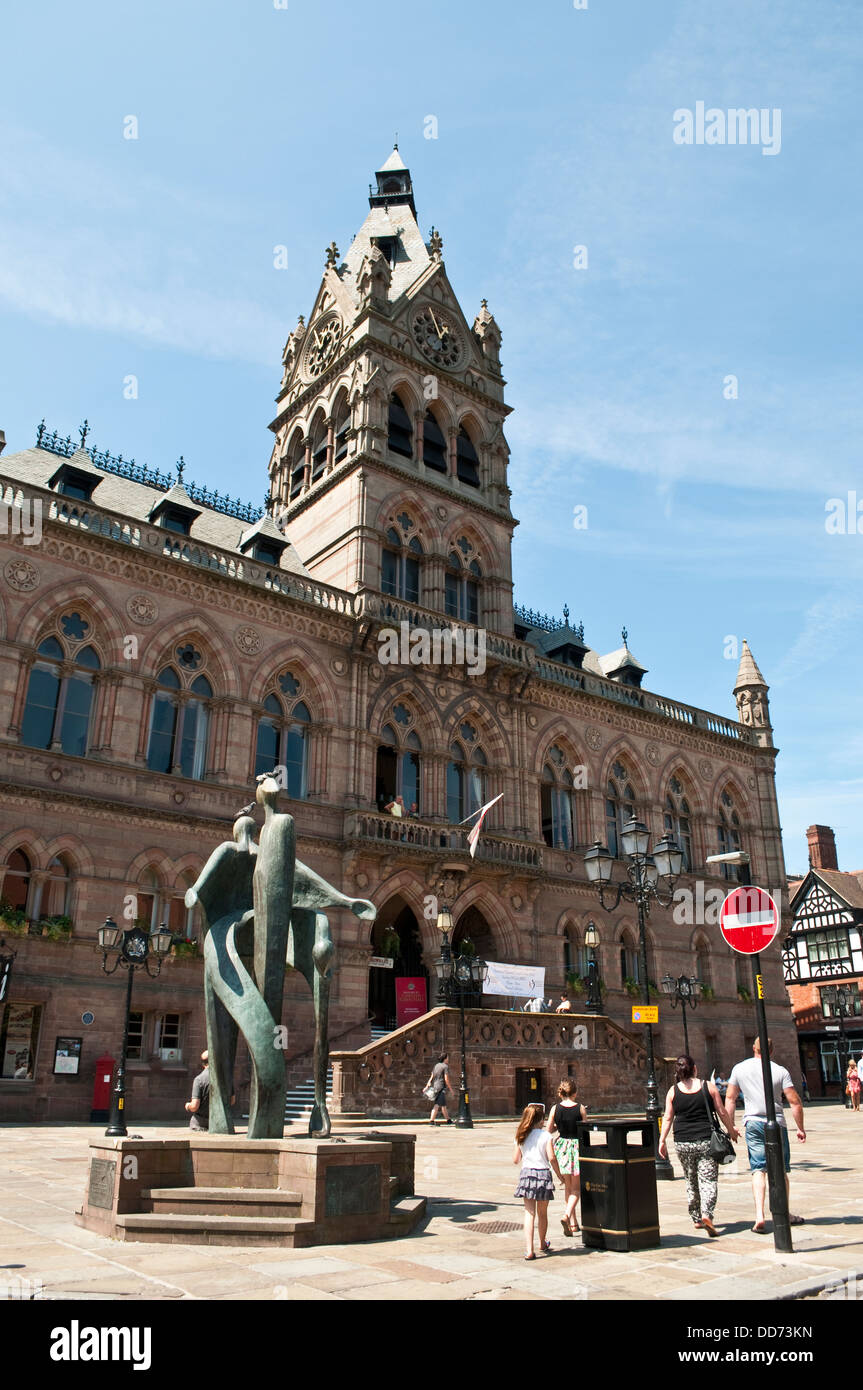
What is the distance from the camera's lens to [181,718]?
27.2 m

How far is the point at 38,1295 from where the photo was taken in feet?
22.3

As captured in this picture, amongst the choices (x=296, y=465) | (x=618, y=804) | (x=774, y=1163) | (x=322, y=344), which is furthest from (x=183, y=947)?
(x=322, y=344)

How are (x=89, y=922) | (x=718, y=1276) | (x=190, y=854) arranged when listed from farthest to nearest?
(x=190, y=854) → (x=89, y=922) → (x=718, y=1276)

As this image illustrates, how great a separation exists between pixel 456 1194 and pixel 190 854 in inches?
572

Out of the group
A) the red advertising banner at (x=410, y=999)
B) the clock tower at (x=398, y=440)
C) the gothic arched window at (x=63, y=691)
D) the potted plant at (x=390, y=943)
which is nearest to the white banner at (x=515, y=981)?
the red advertising banner at (x=410, y=999)

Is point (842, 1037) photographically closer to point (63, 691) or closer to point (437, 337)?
point (437, 337)

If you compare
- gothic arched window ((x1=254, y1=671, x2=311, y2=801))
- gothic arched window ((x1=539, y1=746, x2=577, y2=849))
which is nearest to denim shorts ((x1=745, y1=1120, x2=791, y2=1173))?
gothic arched window ((x1=254, y1=671, x2=311, y2=801))

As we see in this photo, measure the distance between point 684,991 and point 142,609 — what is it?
65.5 feet

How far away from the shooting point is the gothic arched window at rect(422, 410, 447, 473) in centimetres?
3669

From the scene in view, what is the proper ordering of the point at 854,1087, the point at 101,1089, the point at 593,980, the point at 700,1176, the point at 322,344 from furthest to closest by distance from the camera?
1. the point at 322,344
2. the point at 854,1087
3. the point at 593,980
4. the point at 101,1089
5. the point at 700,1176

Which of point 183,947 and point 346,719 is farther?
point 346,719

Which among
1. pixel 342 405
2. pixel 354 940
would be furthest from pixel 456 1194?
pixel 342 405

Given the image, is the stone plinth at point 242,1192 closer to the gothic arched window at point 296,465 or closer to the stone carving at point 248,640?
the stone carving at point 248,640
